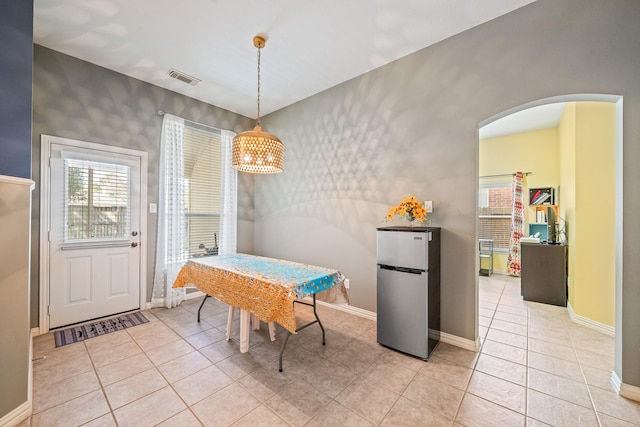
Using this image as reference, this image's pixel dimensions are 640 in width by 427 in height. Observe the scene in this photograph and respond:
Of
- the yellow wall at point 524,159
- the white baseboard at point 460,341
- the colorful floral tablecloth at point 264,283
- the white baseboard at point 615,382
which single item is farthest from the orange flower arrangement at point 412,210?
the yellow wall at point 524,159

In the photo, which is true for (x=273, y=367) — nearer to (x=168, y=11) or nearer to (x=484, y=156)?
(x=168, y=11)

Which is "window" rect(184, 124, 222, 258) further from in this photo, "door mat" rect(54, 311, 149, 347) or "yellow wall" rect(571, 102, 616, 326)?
"yellow wall" rect(571, 102, 616, 326)

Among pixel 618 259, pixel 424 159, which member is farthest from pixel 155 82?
pixel 618 259

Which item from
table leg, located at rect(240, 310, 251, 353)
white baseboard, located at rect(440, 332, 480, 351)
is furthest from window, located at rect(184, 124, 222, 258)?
white baseboard, located at rect(440, 332, 480, 351)

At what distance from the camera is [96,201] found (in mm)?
3129

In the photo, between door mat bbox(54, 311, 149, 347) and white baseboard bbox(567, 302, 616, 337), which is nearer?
door mat bbox(54, 311, 149, 347)

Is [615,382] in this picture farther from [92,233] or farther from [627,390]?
[92,233]

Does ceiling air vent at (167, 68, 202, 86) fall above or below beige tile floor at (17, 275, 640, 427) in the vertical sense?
above

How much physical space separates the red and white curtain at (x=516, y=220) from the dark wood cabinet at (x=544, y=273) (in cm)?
164

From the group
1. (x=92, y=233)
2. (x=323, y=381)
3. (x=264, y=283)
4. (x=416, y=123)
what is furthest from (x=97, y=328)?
(x=416, y=123)

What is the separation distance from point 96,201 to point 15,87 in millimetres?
1728

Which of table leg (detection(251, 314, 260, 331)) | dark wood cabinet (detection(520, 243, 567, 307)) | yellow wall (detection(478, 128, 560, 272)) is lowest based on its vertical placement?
table leg (detection(251, 314, 260, 331))

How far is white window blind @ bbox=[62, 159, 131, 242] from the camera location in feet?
9.70

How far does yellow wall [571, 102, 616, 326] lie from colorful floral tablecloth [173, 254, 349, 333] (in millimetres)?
2976
